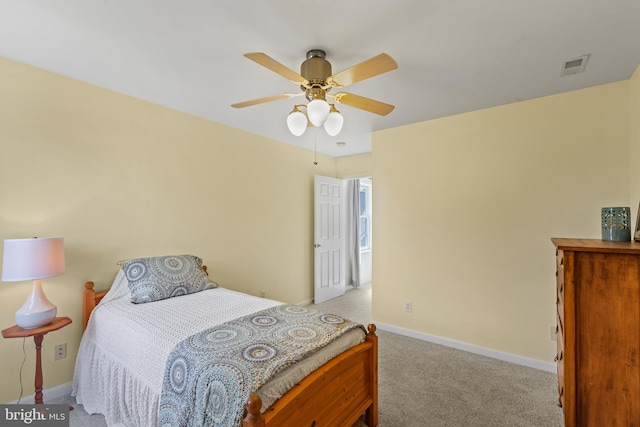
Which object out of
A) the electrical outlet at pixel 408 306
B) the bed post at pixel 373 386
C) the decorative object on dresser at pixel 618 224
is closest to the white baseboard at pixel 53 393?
the bed post at pixel 373 386

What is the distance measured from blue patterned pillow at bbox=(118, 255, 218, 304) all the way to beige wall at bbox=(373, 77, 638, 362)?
2114mm

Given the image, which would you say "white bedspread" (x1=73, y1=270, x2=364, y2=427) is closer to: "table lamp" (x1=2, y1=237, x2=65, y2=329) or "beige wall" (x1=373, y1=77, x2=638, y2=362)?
"table lamp" (x1=2, y1=237, x2=65, y2=329)

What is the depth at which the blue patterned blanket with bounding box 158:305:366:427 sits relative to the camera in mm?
1233

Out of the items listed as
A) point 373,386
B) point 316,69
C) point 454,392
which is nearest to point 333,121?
point 316,69

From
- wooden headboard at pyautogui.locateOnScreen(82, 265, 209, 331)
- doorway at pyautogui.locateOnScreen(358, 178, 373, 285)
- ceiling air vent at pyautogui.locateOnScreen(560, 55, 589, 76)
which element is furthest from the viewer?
doorway at pyautogui.locateOnScreen(358, 178, 373, 285)

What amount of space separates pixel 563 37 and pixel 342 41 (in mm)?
1338

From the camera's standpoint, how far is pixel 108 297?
7.49 ft

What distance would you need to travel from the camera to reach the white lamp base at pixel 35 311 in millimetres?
1845

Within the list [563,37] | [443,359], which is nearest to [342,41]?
[563,37]

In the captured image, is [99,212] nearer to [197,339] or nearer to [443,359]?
[197,339]

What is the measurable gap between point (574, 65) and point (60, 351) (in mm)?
4416

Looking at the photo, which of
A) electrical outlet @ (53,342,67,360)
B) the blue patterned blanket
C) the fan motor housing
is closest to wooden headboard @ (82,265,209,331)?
electrical outlet @ (53,342,67,360)

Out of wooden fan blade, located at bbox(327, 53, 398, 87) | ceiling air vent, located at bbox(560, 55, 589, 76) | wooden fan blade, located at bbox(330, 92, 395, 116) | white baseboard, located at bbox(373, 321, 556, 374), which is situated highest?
ceiling air vent, located at bbox(560, 55, 589, 76)

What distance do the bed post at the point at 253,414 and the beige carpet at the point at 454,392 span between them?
1.23m
